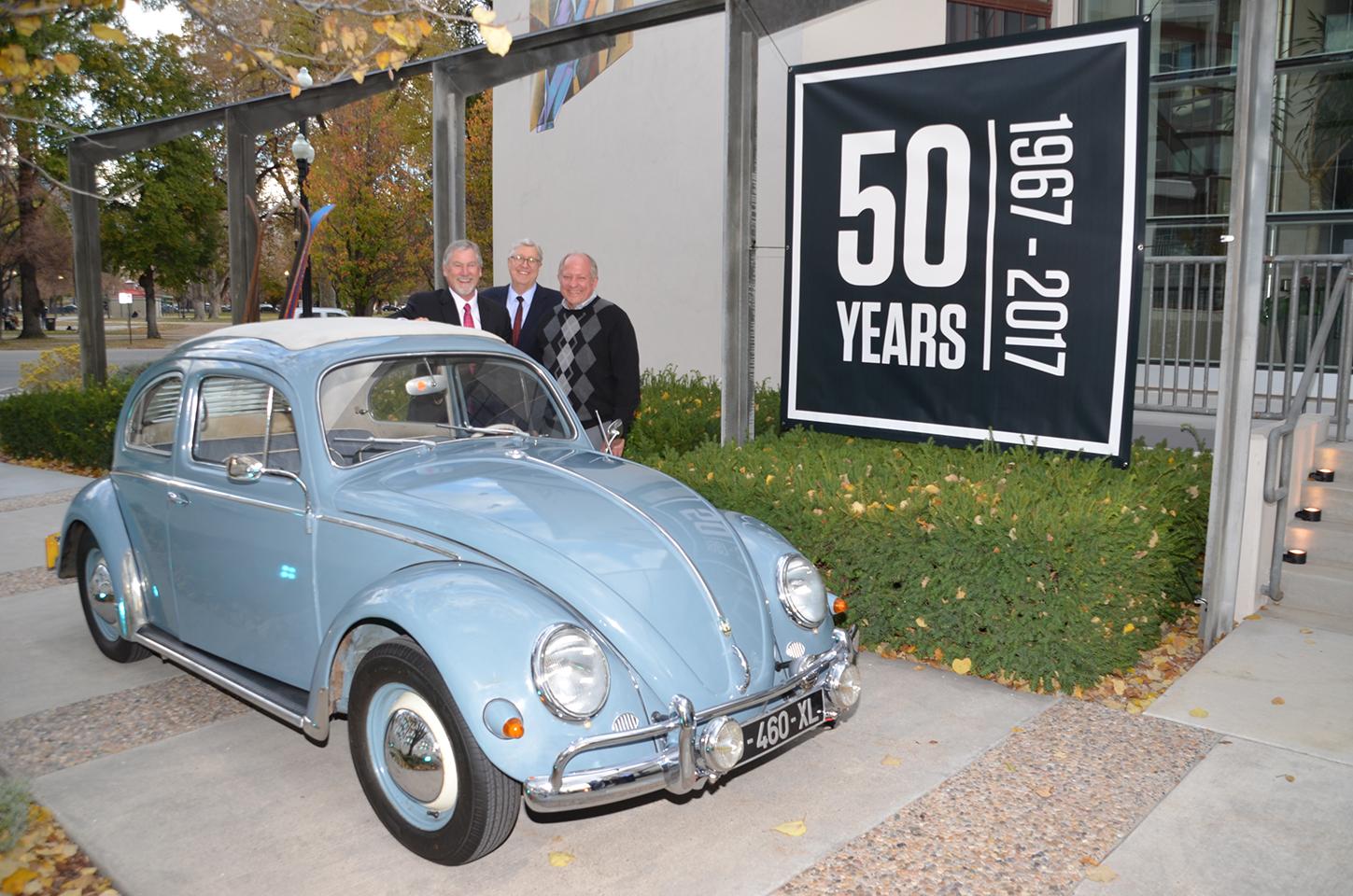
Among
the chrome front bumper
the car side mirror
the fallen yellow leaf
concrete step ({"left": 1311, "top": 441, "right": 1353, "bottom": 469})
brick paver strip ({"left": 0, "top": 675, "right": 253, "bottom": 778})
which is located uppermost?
the car side mirror

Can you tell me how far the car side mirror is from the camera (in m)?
4.12

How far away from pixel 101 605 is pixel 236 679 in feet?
5.41

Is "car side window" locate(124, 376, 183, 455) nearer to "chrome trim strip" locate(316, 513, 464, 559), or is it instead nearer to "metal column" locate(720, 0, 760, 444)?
"chrome trim strip" locate(316, 513, 464, 559)

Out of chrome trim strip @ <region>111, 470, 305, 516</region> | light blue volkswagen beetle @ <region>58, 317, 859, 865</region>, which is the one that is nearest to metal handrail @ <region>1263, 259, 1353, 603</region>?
light blue volkswagen beetle @ <region>58, 317, 859, 865</region>

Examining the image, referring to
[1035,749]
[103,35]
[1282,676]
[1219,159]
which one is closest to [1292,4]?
[1219,159]

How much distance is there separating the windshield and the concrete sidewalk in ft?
4.33

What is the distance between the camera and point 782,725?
3496 mm

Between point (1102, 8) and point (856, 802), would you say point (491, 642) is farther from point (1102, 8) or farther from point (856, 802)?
point (1102, 8)

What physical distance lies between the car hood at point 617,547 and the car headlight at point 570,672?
0.50 feet

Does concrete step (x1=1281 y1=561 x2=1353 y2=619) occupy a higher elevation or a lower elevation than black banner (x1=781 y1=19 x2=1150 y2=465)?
lower

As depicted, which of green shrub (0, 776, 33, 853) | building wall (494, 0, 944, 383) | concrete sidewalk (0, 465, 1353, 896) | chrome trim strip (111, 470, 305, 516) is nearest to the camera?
concrete sidewalk (0, 465, 1353, 896)

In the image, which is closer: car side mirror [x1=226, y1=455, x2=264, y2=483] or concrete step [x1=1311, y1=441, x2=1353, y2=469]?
car side mirror [x1=226, y1=455, x2=264, y2=483]

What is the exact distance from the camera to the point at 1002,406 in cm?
605

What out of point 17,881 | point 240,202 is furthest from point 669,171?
point 17,881
